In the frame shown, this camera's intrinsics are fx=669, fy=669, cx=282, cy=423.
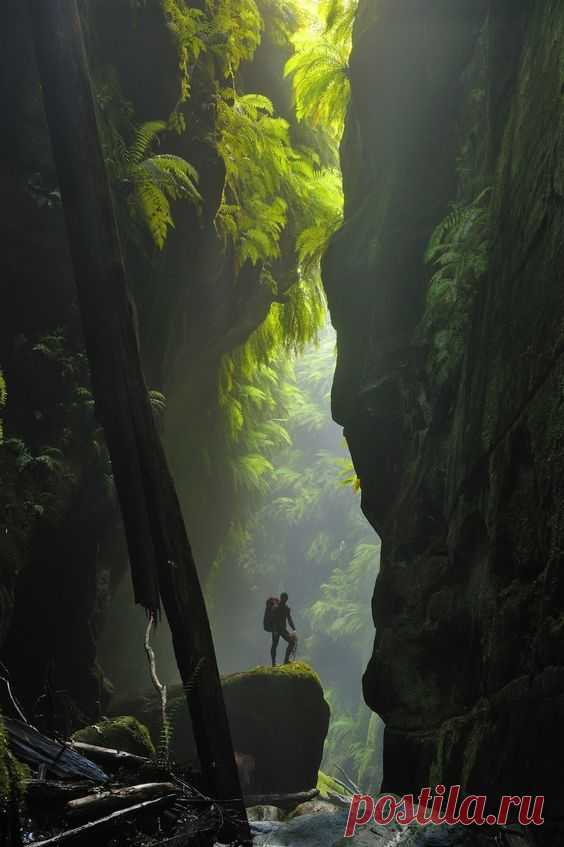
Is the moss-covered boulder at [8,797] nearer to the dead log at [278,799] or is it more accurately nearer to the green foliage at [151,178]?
the green foliage at [151,178]

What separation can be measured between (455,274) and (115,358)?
3.30m

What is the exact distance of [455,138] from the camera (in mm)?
7129

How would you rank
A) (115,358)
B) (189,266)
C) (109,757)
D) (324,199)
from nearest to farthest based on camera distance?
1. (109,757)
2. (115,358)
3. (189,266)
4. (324,199)

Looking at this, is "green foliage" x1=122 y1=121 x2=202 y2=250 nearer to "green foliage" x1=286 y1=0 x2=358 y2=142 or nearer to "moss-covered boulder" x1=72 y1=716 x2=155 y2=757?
"green foliage" x1=286 y1=0 x2=358 y2=142

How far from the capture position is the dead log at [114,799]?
254cm

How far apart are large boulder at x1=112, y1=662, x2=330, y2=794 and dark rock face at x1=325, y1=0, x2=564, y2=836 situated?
3371mm

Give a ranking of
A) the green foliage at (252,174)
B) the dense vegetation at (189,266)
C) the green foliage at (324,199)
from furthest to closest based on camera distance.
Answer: the green foliage at (324,199)
the green foliage at (252,174)
the dense vegetation at (189,266)

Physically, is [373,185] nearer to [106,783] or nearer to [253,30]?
[253,30]

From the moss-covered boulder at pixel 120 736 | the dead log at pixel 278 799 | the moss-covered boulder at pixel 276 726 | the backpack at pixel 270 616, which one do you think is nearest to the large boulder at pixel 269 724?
the moss-covered boulder at pixel 276 726

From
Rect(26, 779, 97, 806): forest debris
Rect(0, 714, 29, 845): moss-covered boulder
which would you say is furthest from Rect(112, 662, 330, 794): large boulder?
Rect(0, 714, 29, 845): moss-covered boulder

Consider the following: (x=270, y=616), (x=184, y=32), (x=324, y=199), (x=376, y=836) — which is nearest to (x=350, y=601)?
(x=270, y=616)

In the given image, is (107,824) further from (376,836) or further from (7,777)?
(376,836)

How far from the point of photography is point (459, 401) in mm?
5844

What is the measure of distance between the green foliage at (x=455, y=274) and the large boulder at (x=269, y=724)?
20.3 ft
